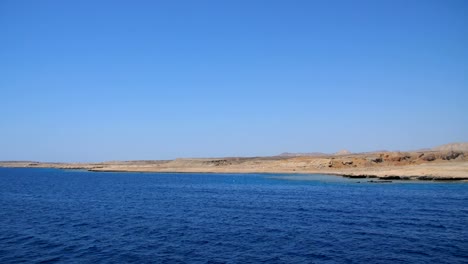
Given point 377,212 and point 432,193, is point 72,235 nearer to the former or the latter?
point 377,212

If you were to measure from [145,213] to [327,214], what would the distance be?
769 inches

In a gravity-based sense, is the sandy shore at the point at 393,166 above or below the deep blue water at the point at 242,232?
above

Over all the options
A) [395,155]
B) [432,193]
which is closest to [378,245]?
[432,193]

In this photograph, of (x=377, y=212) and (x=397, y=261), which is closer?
(x=397, y=261)

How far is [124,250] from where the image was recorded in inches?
967

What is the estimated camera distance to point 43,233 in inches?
1180

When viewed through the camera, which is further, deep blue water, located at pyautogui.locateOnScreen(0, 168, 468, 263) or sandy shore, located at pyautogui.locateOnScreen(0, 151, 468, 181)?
sandy shore, located at pyautogui.locateOnScreen(0, 151, 468, 181)

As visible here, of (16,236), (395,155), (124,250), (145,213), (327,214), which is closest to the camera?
(124,250)

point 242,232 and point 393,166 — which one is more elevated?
point 393,166

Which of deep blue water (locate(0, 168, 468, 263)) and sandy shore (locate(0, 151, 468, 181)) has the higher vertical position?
sandy shore (locate(0, 151, 468, 181))

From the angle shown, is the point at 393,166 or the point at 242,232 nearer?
the point at 242,232

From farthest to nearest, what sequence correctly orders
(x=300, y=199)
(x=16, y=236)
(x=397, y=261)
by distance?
1. (x=300, y=199)
2. (x=16, y=236)
3. (x=397, y=261)

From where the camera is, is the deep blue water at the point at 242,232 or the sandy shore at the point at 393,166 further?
the sandy shore at the point at 393,166

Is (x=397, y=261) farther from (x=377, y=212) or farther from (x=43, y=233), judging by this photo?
(x=43, y=233)
